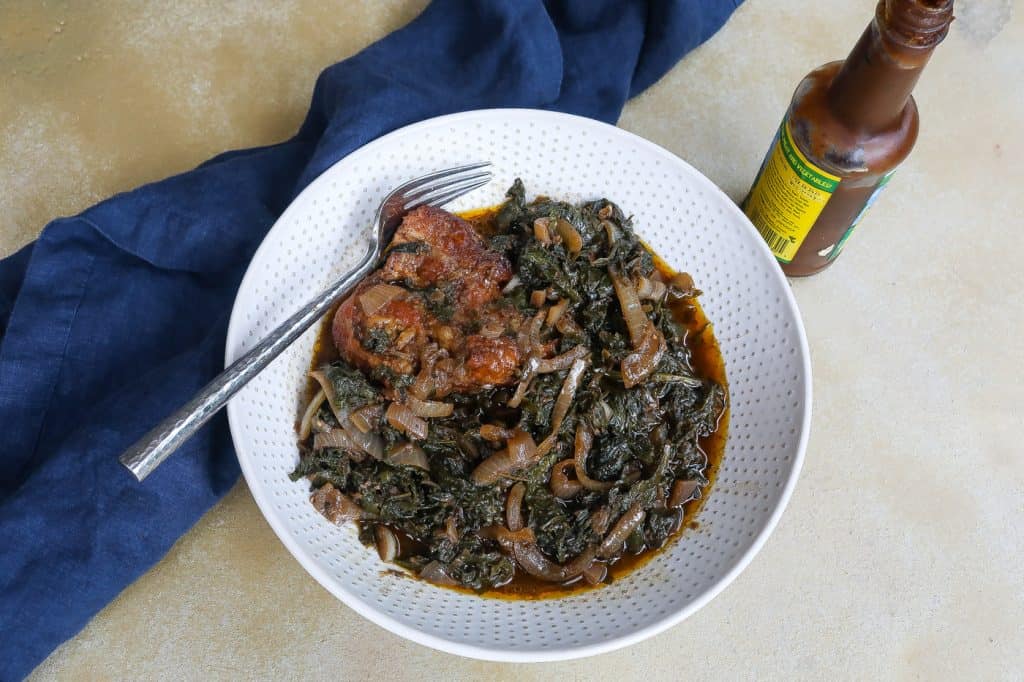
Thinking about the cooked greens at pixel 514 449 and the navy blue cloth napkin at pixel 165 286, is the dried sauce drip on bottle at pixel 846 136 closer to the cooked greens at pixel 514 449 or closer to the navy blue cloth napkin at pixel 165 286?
the cooked greens at pixel 514 449

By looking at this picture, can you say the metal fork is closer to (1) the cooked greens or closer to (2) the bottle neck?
(1) the cooked greens

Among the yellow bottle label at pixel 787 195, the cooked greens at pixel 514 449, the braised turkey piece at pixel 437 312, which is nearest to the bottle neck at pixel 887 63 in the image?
the yellow bottle label at pixel 787 195

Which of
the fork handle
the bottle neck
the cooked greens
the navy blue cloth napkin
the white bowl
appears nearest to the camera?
the fork handle

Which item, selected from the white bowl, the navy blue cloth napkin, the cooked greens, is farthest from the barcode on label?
the navy blue cloth napkin

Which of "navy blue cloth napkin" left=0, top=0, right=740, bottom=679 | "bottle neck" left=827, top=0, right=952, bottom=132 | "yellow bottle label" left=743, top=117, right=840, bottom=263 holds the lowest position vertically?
"navy blue cloth napkin" left=0, top=0, right=740, bottom=679

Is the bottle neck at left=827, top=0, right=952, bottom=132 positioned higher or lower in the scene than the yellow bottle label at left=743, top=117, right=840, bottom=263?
higher

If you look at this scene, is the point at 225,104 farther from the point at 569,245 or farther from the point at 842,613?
the point at 842,613

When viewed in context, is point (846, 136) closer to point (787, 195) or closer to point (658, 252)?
point (787, 195)

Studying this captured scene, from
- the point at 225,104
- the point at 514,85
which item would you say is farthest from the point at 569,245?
the point at 225,104
